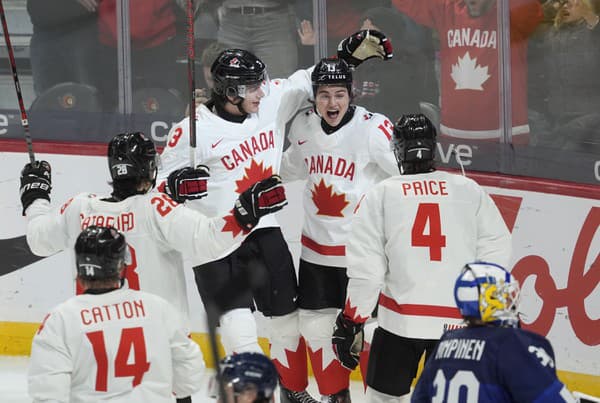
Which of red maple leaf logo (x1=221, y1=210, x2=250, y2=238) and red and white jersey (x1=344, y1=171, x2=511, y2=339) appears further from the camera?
red and white jersey (x1=344, y1=171, x2=511, y2=339)

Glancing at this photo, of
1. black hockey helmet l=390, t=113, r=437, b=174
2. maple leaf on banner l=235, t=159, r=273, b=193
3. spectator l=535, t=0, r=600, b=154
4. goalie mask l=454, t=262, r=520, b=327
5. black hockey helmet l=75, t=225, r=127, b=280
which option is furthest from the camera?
spectator l=535, t=0, r=600, b=154

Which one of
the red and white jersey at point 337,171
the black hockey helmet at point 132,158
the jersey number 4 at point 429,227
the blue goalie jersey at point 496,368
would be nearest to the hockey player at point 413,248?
the jersey number 4 at point 429,227

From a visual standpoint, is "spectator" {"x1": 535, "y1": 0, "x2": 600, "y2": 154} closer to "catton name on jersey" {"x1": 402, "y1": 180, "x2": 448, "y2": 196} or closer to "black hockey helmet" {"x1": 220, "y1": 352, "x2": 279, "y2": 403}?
"catton name on jersey" {"x1": 402, "y1": 180, "x2": 448, "y2": 196}

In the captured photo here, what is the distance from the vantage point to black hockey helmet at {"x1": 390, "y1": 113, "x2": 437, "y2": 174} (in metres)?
4.24

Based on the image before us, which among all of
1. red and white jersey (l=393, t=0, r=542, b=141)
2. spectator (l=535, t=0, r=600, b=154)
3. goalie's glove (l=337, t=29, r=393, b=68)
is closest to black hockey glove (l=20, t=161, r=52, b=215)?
goalie's glove (l=337, t=29, r=393, b=68)

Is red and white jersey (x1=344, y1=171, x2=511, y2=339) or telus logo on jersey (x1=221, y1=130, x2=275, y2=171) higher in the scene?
telus logo on jersey (x1=221, y1=130, x2=275, y2=171)

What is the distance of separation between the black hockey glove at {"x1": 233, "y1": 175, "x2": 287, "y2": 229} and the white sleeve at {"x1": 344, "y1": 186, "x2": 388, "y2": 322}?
16.4 inches

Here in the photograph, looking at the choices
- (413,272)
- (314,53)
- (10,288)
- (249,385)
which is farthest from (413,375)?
(10,288)

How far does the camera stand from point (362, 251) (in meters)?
4.22

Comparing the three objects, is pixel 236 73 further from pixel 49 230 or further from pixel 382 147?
pixel 49 230

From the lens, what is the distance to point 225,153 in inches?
191

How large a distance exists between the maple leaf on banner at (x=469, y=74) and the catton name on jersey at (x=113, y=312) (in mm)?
2767

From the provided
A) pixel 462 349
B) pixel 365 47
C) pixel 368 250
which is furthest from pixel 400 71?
pixel 462 349

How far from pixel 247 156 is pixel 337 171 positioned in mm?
355
